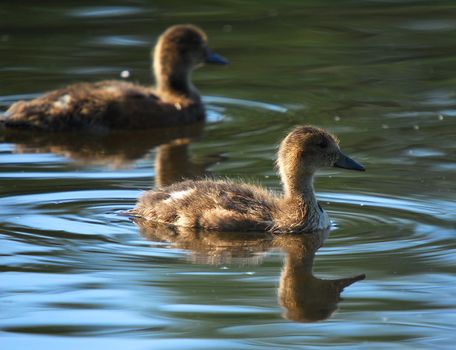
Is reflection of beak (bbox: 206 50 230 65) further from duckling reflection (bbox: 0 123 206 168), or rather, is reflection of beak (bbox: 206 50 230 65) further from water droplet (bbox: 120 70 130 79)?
duckling reflection (bbox: 0 123 206 168)

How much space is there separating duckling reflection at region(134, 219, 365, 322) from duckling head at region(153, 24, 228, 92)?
4.99 metres

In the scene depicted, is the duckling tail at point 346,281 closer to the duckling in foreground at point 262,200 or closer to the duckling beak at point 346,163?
the duckling in foreground at point 262,200

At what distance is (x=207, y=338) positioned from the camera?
6711mm

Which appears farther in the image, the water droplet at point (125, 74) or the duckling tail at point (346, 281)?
the water droplet at point (125, 74)

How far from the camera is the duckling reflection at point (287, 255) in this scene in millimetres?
7355

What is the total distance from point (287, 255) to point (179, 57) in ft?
19.6

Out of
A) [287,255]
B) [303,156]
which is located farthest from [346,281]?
[303,156]

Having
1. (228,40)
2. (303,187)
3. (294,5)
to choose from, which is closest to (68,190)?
(303,187)


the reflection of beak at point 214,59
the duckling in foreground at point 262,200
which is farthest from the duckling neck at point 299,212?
the reflection of beak at point 214,59

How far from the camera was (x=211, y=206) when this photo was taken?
9.03 m

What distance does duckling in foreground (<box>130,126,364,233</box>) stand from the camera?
902 cm

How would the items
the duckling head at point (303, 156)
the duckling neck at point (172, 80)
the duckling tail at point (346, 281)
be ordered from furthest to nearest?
the duckling neck at point (172, 80) → the duckling head at point (303, 156) → the duckling tail at point (346, 281)

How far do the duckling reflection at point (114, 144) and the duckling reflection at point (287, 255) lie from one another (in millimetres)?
2051

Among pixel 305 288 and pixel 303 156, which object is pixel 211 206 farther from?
pixel 305 288
